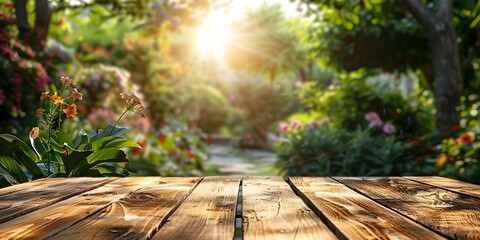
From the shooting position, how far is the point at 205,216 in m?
1.40

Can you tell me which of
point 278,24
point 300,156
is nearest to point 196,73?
point 300,156

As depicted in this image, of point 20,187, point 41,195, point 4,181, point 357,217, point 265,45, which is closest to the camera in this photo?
point 357,217

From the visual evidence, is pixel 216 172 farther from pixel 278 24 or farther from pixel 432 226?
pixel 278 24

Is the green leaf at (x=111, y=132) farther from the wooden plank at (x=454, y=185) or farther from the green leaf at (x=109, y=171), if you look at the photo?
the wooden plank at (x=454, y=185)

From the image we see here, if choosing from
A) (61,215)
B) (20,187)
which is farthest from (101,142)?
(61,215)

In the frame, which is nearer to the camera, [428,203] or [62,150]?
[428,203]

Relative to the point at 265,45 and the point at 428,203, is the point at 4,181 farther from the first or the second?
the point at 265,45

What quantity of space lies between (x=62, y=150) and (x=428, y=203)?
1930 mm

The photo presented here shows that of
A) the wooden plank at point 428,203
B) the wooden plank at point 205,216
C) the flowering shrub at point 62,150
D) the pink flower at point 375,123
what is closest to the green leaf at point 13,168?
the flowering shrub at point 62,150

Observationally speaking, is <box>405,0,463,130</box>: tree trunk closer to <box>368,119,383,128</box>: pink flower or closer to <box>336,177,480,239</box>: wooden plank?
<box>368,119,383,128</box>: pink flower

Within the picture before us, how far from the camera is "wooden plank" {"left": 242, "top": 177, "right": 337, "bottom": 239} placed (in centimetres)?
119

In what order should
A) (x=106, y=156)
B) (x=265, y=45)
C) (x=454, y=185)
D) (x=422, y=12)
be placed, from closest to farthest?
(x=454, y=185)
(x=106, y=156)
(x=422, y=12)
(x=265, y=45)

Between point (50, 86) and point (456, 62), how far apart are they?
463cm

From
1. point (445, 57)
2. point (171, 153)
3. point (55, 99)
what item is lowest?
point (171, 153)
